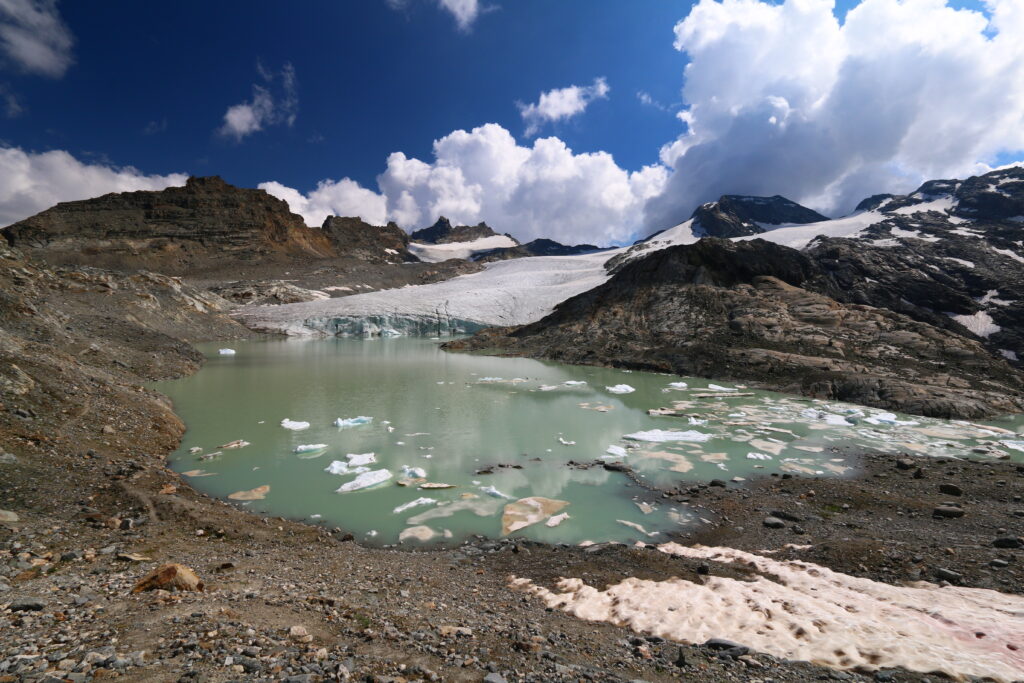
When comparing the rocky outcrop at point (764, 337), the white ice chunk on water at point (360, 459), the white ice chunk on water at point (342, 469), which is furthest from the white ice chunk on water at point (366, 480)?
the rocky outcrop at point (764, 337)

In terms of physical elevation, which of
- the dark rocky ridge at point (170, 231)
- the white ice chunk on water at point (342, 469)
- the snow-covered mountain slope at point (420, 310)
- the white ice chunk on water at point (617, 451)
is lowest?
the white ice chunk on water at point (617, 451)

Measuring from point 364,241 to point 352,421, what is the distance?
157613 millimetres

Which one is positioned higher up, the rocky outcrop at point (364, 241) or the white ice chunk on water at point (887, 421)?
the rocky outcrop at point (364, 241)

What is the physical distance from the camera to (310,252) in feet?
396

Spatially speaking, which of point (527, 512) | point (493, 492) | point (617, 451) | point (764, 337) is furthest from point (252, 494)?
point (764, 337)

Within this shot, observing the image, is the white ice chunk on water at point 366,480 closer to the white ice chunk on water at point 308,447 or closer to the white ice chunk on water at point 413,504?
the white ice chunk on water at point 413,504

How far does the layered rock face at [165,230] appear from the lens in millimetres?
87062

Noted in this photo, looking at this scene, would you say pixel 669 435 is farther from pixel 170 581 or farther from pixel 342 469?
pixel 170 581

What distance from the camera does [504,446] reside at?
1235cm

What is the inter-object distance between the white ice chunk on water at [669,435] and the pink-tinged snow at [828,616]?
23.5 feet

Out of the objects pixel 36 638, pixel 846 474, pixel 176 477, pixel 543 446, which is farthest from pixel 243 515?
pixel 846 474

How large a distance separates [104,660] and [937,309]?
177ft

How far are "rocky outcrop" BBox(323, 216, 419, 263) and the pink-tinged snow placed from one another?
13379cm

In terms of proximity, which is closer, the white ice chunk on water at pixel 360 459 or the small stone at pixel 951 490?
the small stone at pixel 951 490
